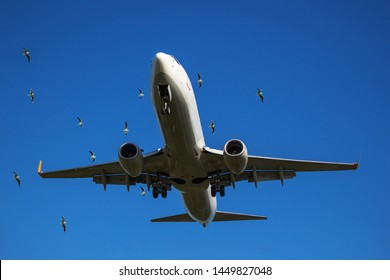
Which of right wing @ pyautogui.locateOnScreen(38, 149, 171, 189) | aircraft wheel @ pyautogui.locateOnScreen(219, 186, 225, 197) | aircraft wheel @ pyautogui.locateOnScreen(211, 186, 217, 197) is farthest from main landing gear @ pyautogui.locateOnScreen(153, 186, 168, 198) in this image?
aircraft wheel @ pyautogui.locateOnScreen(219, 186, 225, 197)

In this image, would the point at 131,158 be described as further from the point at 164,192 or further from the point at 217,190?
the point at 217,190

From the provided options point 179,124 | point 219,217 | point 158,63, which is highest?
point 158,63

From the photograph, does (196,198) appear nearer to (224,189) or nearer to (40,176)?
(224,189)

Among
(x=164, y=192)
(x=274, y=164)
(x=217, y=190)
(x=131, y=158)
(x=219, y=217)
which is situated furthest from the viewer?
(x=219, y=217)

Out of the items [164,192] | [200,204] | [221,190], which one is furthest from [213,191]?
[164,192]

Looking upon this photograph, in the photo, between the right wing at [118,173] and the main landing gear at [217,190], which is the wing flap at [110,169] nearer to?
the right wing at [118,173]
